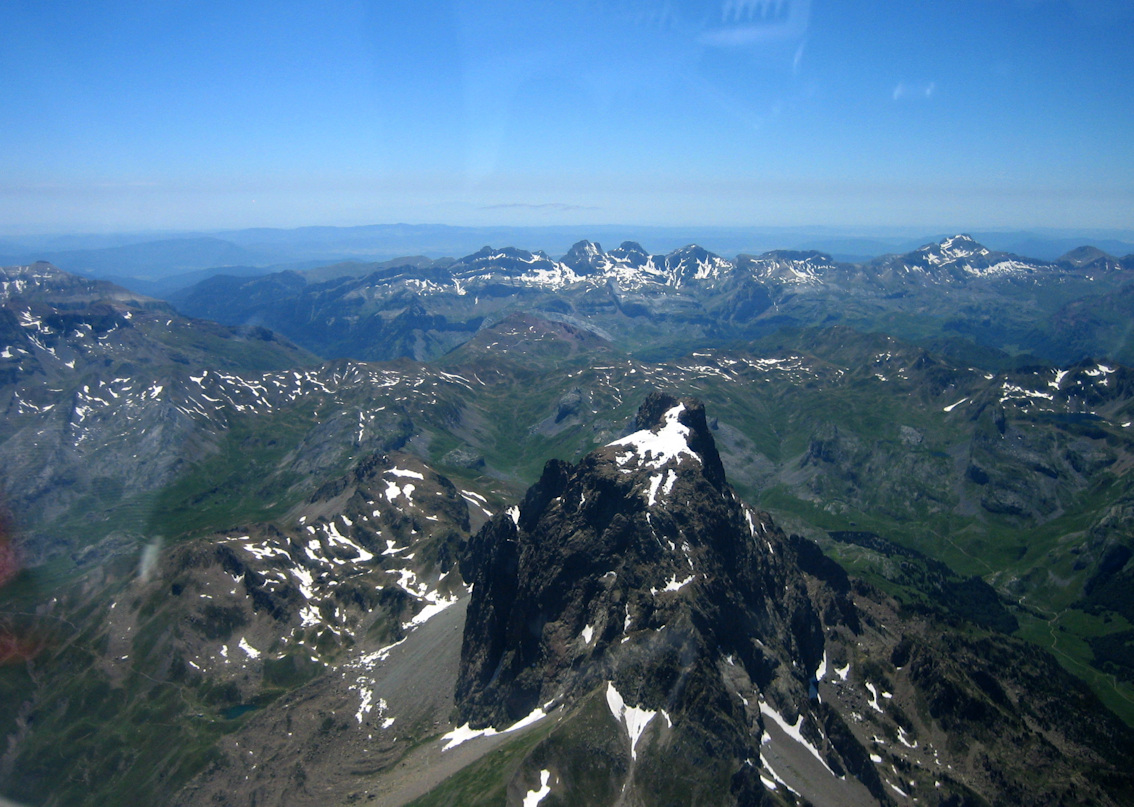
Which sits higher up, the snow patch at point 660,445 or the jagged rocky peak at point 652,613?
the snow patch at point 660,445

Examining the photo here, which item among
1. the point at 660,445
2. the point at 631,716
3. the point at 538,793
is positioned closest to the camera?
the point at 538,793

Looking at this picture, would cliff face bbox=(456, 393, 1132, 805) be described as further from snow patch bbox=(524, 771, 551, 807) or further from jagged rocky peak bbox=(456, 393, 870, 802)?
snow patch bbox=(524, 771, 551, 807)

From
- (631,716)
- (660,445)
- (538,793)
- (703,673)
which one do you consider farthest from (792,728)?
(660,445)

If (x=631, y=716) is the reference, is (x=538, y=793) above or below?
below

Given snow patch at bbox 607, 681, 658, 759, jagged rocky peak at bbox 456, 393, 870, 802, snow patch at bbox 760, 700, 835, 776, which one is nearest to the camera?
snow patch at bbox 607, 681, 658, 759

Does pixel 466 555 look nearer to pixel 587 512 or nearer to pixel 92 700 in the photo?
pixel 587 512

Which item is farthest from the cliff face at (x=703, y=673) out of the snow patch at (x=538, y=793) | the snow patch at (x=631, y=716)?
the snow patch at (x=538, y=793)

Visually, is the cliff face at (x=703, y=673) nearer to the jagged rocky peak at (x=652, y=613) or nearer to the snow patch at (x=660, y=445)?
the jagged rocky peak at (x=652, y=613)

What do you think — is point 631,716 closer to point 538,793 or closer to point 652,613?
point 652,613

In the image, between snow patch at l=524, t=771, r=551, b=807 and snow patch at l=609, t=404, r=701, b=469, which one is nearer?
snow patch at l=524, t=771, r=551, b=807

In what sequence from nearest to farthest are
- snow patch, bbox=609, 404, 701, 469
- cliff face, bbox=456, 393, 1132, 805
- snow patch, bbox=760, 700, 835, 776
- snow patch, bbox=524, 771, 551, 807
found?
snow patch, bbox=524, 771, 551, 807
cliff face, bbox=456, 393, 1132, 805
snow patch, bbox=760, 700, 835, 776
snow patch, bbox=609, 404, 701, 469

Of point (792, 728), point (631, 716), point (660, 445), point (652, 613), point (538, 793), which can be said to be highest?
point (660, 445)

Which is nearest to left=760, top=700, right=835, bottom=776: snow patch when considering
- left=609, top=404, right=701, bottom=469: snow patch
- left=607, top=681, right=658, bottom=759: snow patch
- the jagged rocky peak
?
the jagged rocky peak
